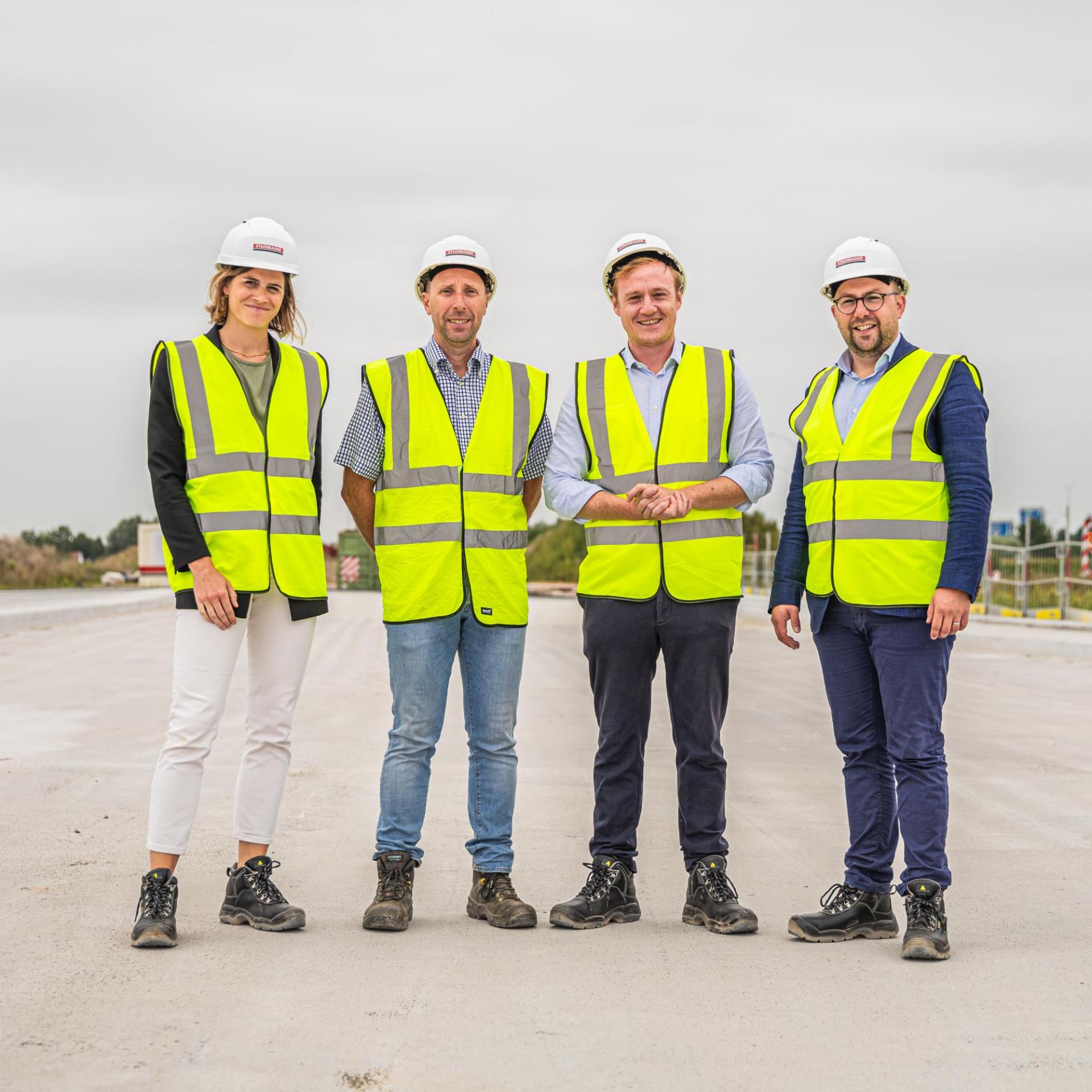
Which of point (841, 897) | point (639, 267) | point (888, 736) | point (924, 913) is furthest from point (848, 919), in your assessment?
point (639, 267)

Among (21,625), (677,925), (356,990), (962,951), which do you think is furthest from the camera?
(21,625)

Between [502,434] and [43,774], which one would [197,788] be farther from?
[43,774]

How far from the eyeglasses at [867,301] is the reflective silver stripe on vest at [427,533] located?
1.56m

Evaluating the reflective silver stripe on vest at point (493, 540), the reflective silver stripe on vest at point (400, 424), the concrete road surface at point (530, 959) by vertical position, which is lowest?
the concrete road surface at point (530, 959)

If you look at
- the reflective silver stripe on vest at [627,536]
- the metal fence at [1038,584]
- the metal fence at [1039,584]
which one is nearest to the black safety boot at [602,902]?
the reflective silver stripe on vest at [627,536]

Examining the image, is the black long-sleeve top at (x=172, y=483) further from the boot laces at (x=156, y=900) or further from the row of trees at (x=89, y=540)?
the row of trees at (x=89, y=540)

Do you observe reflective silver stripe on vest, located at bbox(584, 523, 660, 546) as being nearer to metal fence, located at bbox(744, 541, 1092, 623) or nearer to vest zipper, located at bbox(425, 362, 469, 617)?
vest zipper, located at bbox(425, 362, 469, 617)

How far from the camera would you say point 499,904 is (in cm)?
458

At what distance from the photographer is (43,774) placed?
24.7ft

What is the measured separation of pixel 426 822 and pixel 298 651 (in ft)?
6.51

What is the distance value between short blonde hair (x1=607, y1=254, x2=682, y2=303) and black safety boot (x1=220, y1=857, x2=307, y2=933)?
2403 millimetres

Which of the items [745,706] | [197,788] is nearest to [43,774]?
[197,788]

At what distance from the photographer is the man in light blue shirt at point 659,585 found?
4.73 m

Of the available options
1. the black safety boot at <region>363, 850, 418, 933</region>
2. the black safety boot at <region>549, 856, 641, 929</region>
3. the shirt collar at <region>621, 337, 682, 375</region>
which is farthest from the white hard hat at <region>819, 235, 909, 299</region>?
the black safety boot at <region>363, 850, 418, 933</region>
